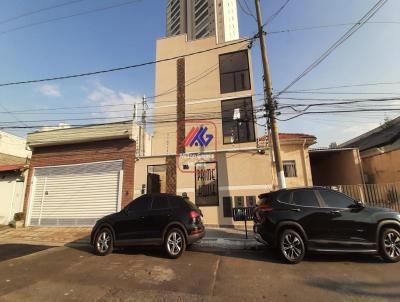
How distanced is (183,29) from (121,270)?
255 ft

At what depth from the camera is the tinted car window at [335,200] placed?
683 cm

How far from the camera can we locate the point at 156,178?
1454 cm

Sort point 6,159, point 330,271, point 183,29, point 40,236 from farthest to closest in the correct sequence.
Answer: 1. point 183,29
2. point 6,159
3. point 40,236
4. point 330,271

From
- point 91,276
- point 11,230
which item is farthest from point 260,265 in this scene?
point 11,230

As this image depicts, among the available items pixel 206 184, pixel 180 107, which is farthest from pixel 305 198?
pixel 180 107

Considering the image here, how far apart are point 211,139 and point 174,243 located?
864 centimetres

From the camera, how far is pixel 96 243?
796 centimetres

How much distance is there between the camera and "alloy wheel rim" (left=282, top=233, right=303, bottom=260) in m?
6.49

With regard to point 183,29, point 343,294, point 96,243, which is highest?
point 183,29

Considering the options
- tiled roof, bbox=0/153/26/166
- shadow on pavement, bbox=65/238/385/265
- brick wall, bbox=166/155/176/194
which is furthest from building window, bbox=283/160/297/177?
tiled roof, bbox=0/153/26/166

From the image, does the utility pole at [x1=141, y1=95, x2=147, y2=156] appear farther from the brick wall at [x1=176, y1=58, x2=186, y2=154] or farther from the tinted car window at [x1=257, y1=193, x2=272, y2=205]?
the tinted car window at [x1=257, y1=193, x2=272, y2=205]

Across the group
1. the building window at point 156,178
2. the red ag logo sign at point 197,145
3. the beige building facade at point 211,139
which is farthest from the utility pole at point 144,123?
the red ag logo sign at point 197,145

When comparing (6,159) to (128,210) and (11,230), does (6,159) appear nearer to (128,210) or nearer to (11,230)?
(11,230)

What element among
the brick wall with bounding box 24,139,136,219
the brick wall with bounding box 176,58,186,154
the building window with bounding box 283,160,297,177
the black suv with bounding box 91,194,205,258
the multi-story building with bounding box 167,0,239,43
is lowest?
the black suv with bounding box 91,194,205,258
